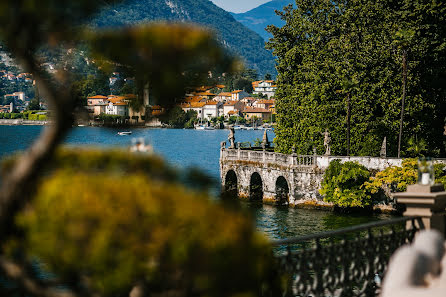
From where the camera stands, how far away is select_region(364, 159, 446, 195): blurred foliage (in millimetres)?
31766

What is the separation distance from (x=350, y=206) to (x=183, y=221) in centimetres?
3380

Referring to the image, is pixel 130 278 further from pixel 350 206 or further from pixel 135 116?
pixel 350 206

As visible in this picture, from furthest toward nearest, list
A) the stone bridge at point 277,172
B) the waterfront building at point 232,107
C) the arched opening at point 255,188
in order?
1. the waterfront building at point 232,107
2. the arched opening at point 255,188
3. the stone bridge at point 277,172

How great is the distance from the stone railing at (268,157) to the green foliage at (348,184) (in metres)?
2.72

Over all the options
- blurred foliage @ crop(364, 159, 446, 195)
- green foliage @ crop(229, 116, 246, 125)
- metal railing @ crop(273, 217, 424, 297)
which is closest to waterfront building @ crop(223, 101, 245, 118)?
green foliage @ crop(229, 116, 246, 125)

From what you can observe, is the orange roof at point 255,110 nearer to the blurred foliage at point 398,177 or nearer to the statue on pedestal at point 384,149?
the statue on pedestal at point 384,149

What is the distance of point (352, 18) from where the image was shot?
39.6 meters

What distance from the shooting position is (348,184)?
35.4 meters

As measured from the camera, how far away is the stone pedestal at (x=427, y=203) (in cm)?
829

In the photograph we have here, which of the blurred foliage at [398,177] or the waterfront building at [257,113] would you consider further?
the waterfront building at [257,113]

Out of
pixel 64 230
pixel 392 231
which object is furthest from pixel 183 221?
pixel 392 231

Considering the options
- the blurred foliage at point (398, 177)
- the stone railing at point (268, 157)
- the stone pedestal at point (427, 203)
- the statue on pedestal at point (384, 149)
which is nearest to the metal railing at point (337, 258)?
the stone pedestal at point (427, 203)

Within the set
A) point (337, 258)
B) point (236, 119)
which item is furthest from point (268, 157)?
point (236, 119)

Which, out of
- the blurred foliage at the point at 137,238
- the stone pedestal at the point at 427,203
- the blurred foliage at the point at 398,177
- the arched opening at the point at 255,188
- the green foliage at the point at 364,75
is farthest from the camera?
the arched opening at the point at 255,188
